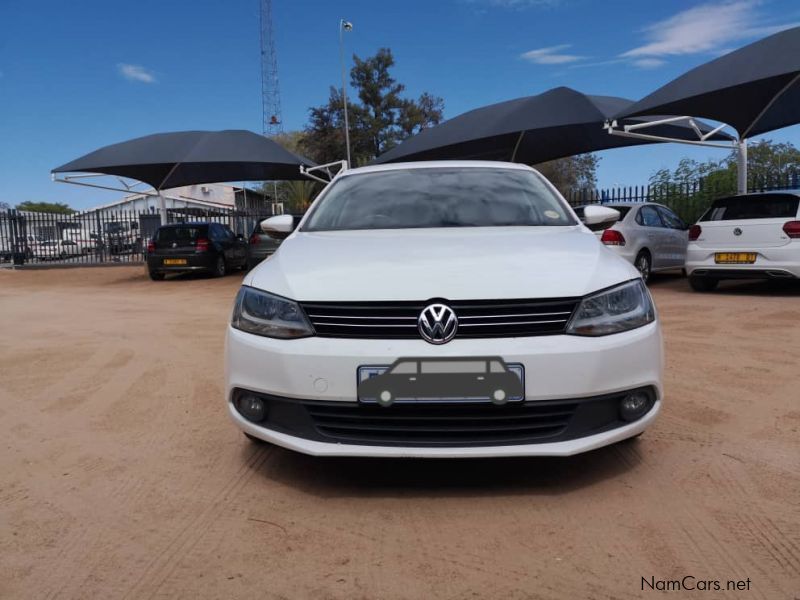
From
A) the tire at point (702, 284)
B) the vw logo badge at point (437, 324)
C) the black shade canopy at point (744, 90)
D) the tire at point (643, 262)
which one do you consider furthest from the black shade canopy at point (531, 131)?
the vw logo badge at point (437, 324)

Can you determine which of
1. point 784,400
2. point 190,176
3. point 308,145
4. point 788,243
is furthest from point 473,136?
point 308,145

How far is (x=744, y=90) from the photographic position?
1158 cm

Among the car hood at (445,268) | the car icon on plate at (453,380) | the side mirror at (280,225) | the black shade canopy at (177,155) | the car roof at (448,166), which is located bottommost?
the car icon on plate at (453,380)

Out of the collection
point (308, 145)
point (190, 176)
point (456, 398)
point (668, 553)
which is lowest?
point (668, 553)

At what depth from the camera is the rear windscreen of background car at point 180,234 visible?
16453 millimetres

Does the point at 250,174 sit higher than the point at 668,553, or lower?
higher

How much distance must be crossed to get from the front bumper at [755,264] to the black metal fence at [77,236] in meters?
19.1

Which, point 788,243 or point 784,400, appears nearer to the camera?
point 784,400

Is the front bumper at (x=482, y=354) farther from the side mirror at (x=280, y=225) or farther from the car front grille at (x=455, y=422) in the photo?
the side mirror at (x=280, y=225)

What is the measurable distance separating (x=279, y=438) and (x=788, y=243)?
27.7 ft

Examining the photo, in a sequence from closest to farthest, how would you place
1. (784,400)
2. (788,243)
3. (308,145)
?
Result: (784,400) → (788,243) → (308,145)

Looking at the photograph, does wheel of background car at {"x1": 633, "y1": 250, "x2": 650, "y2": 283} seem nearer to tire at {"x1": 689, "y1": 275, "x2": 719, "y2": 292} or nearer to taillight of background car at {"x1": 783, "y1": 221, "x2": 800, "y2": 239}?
tire at {"x1": 689, "y1": 275, "x2": 719, "y2": 292}

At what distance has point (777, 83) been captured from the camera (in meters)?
11.4

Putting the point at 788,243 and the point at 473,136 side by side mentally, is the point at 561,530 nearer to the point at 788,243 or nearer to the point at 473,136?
the point at 788,243
